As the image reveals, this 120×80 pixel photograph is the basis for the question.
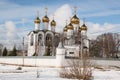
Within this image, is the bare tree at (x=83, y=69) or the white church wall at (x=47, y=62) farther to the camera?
the white church wall at (x=47, y=62)

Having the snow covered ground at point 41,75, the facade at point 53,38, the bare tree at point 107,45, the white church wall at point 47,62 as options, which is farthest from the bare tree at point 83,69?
the bare tree at point 107,45

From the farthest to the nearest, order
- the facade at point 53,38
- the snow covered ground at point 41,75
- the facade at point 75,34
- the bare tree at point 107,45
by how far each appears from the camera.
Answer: the bare tree at point 107,45 → the facade at point 53,38 → the facade at point 75,34 → the snow covered ground at point 41,75

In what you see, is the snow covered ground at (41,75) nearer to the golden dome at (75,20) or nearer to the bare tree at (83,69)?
the bare tree at (83,69)

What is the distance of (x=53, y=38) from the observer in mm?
57781

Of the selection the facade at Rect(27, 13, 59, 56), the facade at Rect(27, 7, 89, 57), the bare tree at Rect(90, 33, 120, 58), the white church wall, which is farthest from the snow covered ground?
the bare tree at Rect(90, 33, 120, 58)

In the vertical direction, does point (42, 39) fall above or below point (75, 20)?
below

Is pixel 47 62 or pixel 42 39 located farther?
pixel 42 39

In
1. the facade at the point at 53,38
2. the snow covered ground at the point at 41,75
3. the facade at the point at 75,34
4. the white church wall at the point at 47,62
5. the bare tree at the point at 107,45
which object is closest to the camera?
the snow covered ground at the point at 41,75

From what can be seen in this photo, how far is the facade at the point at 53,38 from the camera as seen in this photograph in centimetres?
5241

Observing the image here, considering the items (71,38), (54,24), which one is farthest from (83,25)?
(54,24)

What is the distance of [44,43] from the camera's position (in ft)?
185

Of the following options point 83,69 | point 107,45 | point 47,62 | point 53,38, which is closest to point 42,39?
point 53,38

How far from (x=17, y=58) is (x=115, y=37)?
31009 mm

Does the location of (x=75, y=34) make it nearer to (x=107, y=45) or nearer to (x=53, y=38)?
(x=53, y=38)
